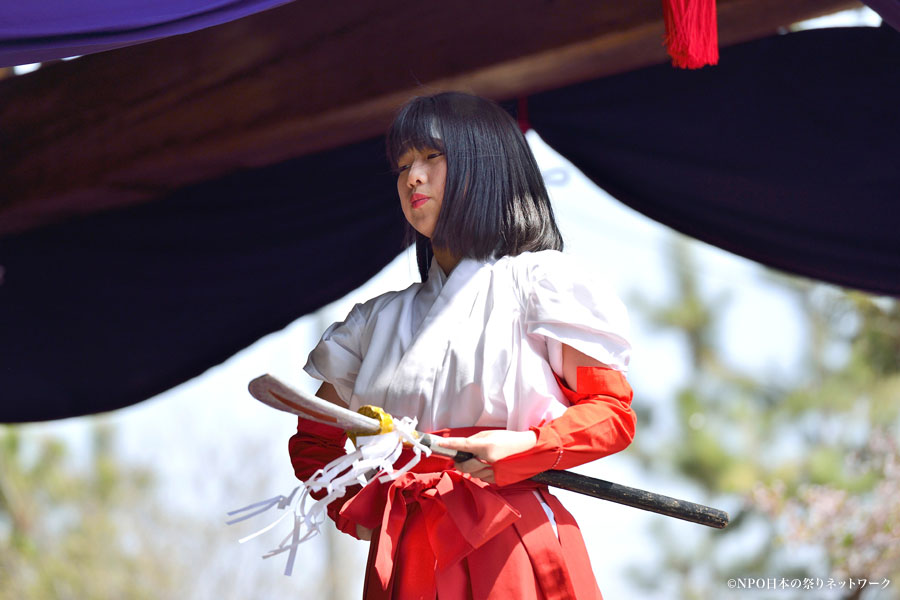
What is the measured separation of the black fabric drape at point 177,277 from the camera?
7.88ft

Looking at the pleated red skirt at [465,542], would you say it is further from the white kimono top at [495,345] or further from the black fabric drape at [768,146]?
the black fabric drape at [768,146]

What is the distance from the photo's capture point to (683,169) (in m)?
2.25

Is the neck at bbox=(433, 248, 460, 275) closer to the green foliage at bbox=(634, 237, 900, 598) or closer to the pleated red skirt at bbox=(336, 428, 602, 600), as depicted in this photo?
the pleated red skirt at bbox=(336, 428, 602, 600)

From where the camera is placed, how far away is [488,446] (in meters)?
1.43

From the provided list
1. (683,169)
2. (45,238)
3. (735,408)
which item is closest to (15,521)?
(735,408)

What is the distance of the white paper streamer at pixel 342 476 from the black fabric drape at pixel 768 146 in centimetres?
100

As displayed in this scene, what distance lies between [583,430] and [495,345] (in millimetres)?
193

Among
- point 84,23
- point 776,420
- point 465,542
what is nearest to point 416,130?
point 84,23

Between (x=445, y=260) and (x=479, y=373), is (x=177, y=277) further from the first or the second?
(x=479, y=373)

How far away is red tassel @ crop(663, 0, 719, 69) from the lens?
67.0 inches

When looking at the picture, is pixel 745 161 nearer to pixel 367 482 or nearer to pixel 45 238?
pixel 367 482

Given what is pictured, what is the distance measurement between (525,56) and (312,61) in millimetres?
445

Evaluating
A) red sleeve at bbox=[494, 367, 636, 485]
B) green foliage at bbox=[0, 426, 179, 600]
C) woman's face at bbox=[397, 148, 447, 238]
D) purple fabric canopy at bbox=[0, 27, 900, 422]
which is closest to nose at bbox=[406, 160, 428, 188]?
woman's face at bbox=[397, 148, 447, 238]

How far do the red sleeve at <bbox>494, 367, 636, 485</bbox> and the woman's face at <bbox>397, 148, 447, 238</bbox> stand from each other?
356 mm
